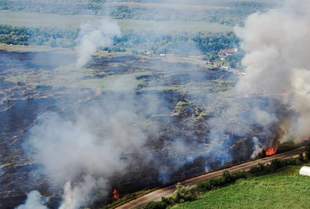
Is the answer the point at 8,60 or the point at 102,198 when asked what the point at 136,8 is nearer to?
the point at 8,60

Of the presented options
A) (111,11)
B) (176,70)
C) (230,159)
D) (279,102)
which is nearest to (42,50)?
Answer: (176,70)

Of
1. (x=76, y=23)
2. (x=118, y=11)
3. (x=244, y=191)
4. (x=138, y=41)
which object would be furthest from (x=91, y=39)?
(x=244, y=191)

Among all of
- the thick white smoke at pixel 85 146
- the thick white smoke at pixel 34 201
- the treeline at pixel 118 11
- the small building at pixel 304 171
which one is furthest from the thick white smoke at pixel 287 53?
the treeline at pixel 118 11

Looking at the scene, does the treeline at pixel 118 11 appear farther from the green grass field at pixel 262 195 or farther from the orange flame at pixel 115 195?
the green grass field at pixel 262 195

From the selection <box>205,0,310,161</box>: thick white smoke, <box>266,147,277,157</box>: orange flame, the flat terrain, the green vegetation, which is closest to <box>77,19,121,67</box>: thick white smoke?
the flat terrain

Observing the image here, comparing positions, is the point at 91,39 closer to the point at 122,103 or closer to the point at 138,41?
the point at 138,41
